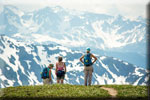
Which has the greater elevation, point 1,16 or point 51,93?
point 1,16

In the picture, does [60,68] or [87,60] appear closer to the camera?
[87,60]

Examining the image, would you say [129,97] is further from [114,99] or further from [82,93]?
[82,93]

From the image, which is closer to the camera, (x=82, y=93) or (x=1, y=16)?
(x=1, y=16)

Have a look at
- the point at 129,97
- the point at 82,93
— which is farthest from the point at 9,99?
the point at 129,97

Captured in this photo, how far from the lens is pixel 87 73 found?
23.0 metres

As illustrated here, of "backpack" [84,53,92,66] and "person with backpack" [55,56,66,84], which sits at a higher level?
"backpack" [84,53,92,66]

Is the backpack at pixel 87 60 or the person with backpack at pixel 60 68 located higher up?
the backpack at pixel 87 60

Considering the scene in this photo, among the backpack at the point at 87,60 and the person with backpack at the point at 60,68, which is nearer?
the backpack at the point at 87,60

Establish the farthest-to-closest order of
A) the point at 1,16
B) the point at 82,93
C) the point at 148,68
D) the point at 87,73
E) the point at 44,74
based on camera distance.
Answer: the point at 44,74 < the point at 87,73 < the point at 82,93 < the point at 1,16 < the point at 148,68

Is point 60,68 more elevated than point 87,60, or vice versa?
point 87,60

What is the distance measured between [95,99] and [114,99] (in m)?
1.15

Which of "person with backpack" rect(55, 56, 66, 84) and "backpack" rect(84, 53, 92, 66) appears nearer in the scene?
"backpack" rect(84, 53, 92, 66)

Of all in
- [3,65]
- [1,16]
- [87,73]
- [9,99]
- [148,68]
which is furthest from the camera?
[87,73]

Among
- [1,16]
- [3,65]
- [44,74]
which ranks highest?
[1,16]
